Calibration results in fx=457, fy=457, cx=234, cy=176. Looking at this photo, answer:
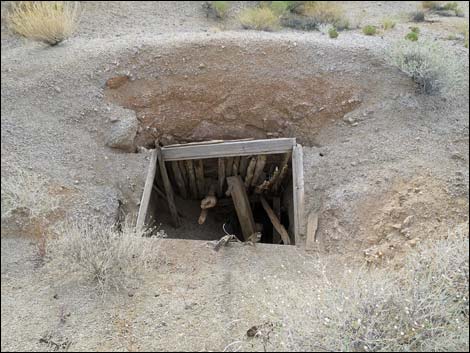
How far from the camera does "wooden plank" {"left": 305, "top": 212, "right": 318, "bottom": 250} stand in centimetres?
582

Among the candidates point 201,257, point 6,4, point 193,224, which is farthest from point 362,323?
point 6,4

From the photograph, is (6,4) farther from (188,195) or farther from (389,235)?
(389,235)

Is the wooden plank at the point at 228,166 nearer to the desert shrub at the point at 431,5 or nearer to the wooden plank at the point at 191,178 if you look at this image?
the wooden plank at the point at 191,178

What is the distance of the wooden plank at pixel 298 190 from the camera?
20.3 ft

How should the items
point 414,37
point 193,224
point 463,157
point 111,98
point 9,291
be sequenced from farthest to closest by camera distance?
point 193,224 → point 414,37 → point 111,98 → point 463,157 → point 9,291

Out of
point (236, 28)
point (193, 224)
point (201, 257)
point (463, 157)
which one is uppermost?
point (236, 28)

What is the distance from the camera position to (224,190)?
340 inches

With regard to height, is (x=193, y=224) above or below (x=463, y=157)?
below

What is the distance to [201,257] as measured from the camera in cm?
541

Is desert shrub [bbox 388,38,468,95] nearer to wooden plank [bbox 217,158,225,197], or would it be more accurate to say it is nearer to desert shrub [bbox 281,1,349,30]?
desert shrub [bbox 281,1,349,30]

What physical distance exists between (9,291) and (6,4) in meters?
7.03

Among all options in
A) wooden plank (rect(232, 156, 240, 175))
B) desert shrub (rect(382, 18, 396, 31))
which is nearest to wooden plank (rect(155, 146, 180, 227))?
wooden plank (rect(232, 156, 240, 175))

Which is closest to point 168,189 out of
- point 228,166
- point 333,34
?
point 228,166

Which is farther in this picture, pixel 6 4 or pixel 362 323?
pixel 6 4
